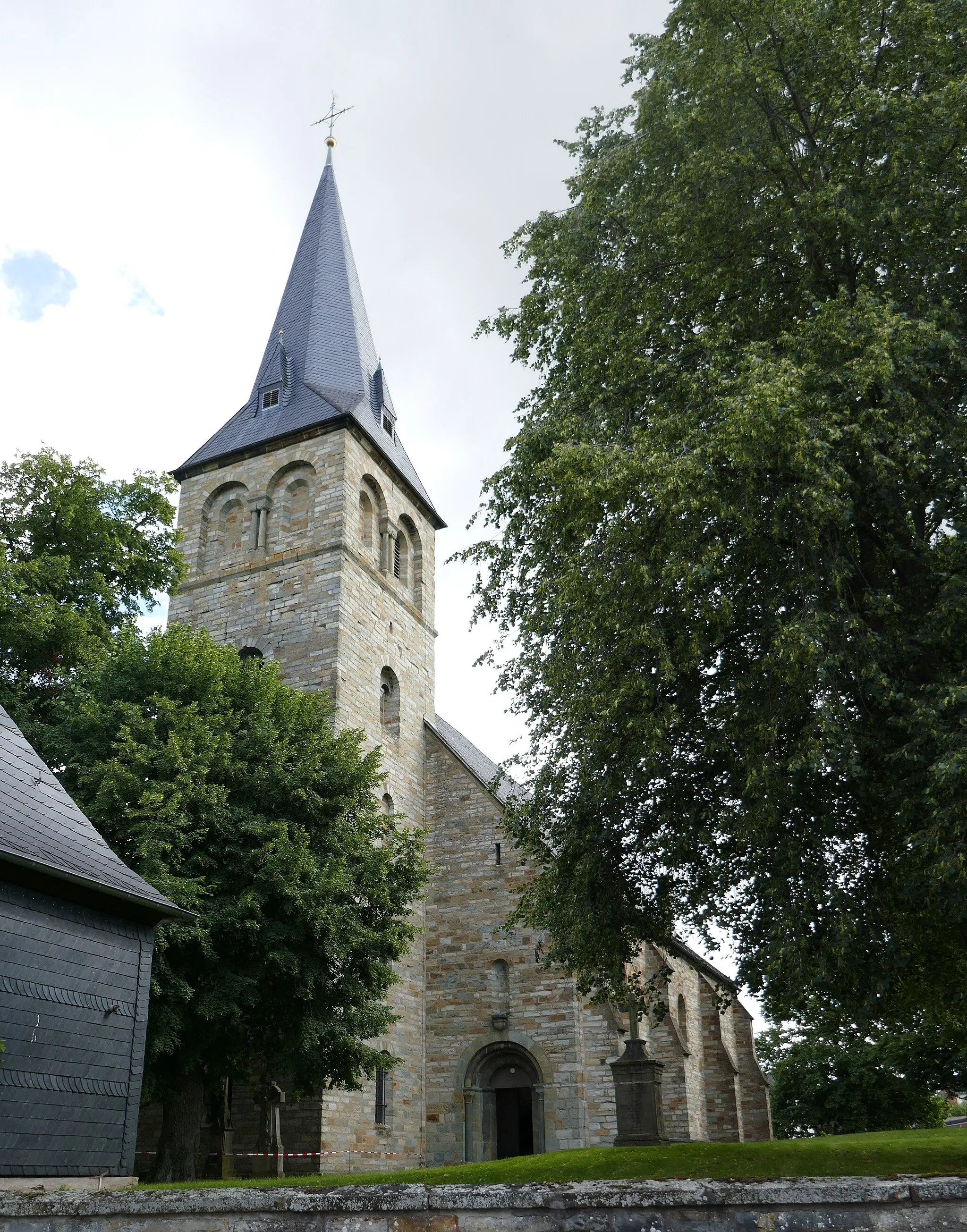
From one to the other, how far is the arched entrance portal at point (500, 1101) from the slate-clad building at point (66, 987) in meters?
11.1

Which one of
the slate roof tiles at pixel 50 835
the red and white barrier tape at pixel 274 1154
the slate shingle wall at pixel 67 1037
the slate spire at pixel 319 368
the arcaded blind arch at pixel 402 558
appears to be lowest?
Result: the red and white barrier tape at pixel 274 1154

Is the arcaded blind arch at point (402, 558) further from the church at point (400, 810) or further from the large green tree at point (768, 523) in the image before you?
the large green tree at point (768, 523)

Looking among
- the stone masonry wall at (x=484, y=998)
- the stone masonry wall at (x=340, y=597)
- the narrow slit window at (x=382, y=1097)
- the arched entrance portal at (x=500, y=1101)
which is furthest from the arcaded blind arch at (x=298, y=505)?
the arched entrance portal at (x=500, y=1101)

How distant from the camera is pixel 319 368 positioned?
29.1m

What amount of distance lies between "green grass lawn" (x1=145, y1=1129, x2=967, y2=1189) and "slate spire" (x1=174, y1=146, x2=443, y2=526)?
1804cm

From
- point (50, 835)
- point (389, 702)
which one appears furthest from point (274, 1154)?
point (389, 702)

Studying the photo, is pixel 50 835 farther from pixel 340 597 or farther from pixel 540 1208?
pixel 340 597

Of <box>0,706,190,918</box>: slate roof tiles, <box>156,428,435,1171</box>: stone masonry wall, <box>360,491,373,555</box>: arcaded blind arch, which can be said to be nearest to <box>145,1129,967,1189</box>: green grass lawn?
<box>0,706,190,918</box>: slate roof tiles

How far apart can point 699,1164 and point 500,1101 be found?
12327 millimetres

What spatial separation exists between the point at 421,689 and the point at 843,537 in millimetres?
16245

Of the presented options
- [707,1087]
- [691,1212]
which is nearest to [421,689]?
[707,1087]

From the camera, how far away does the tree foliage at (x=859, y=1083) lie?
107 ft

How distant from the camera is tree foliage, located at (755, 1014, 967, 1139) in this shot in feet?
107

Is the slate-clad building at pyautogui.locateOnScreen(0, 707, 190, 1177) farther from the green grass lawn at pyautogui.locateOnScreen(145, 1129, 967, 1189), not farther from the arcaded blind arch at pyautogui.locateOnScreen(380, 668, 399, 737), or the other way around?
→ the arcaded blind arch at pyautogui.locateOnScreen(380, 668, 399, 737)
